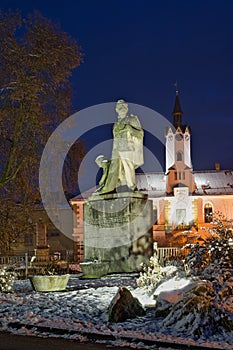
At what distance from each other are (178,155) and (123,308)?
81705mm

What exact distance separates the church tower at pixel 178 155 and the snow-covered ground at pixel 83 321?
7008 cm

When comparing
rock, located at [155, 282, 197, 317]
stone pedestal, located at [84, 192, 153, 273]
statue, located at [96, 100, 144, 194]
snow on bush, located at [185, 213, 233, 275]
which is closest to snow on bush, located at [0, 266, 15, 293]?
stone pedestal, located at [84, 192, 153, 273]

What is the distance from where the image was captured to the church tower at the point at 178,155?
8425cm

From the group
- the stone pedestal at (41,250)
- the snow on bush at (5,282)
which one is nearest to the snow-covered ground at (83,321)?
the snow on bush at (5,282)

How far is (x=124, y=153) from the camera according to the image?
750 inches

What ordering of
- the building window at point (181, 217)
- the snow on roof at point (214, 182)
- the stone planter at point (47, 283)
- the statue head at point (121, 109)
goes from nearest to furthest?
1. the stone planter at point (47, 283)
2. the statue head at point (121, 109)
3. the snow on roof at point (214, 182)
4. the building window at point (181, 217)

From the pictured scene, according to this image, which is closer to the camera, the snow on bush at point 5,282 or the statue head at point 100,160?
the snow on bush at point 5,282

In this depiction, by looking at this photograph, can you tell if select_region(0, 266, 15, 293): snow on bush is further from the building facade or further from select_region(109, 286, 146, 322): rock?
the building facade

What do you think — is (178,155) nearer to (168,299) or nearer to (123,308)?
(168,299)

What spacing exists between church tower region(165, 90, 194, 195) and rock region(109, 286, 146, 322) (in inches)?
2841

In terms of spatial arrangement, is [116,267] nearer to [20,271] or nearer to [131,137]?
[131,137]

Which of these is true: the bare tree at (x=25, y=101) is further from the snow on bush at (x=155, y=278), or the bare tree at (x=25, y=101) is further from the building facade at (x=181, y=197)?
the building facade at (x=181, y=197)

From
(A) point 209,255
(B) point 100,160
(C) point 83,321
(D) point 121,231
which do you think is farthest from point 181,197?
(C) point 83,321

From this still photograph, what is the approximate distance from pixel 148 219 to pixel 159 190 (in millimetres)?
65843
